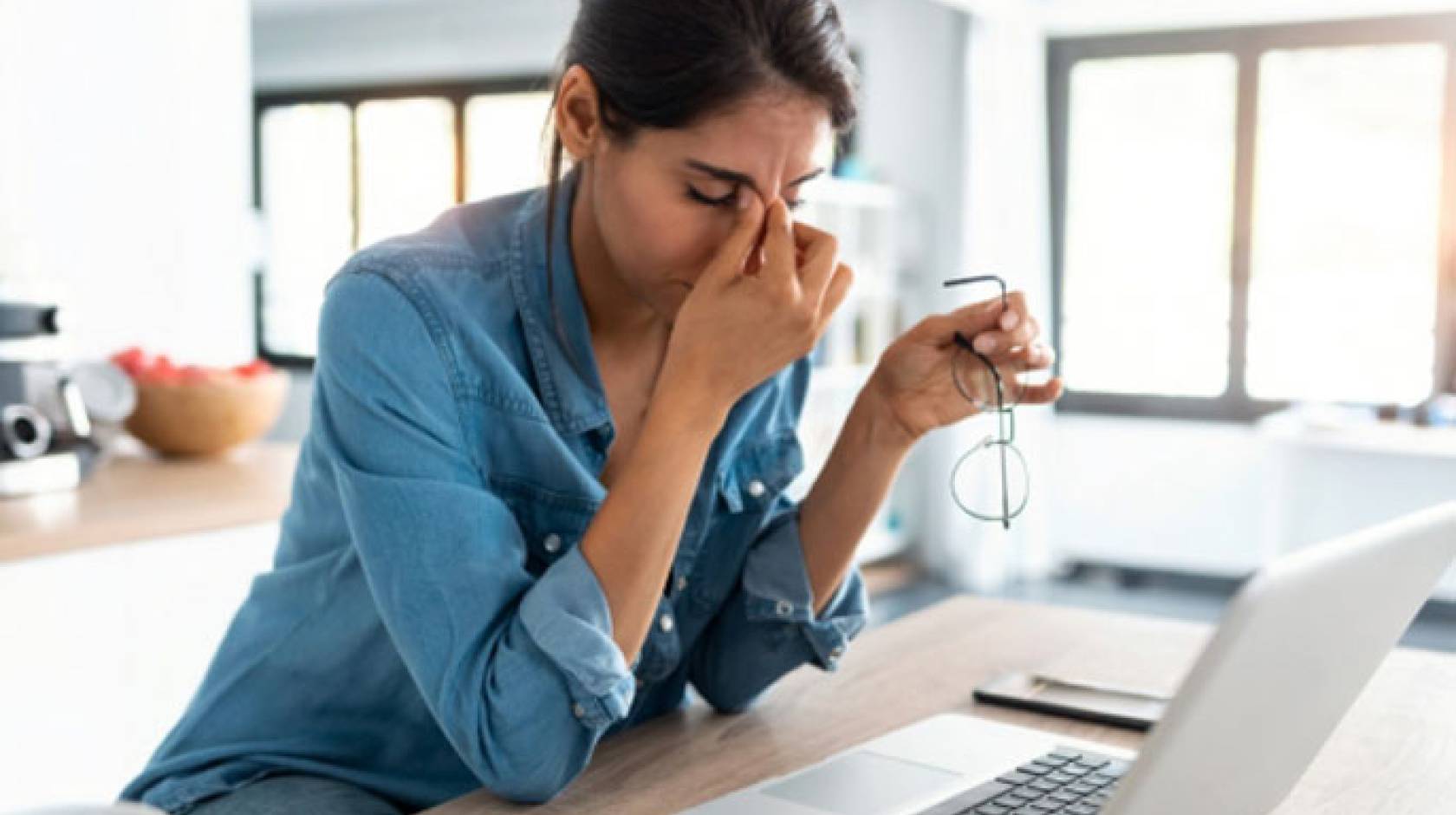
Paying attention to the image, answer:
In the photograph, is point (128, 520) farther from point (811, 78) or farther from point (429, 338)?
point (811, 78)

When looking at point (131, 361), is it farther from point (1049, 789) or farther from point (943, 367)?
point (1049, 789)

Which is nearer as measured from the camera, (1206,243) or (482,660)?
(482,660)

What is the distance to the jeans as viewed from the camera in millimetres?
1070

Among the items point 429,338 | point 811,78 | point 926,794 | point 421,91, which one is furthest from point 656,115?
point 421,91

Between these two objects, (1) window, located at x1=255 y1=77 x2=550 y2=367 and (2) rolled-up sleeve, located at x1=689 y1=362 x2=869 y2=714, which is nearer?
(2) rolled-up sleeve, located at x1=689 y1=362 x2=869 y2=714

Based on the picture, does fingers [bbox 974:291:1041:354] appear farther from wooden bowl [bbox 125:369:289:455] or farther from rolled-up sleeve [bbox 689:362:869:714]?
wooden bowl [bbox 125:369:289:455]

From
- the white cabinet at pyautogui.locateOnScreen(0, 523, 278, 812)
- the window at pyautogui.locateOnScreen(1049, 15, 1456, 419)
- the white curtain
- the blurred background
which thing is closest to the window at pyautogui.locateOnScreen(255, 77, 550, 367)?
the blurred background

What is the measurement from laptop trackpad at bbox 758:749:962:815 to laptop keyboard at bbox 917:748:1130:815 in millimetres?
32

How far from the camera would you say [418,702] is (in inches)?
45.8

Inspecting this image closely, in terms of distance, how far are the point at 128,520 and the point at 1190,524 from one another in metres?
4.49

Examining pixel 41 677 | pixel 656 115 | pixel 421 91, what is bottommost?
pixel 41 677

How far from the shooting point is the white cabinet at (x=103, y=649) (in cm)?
197

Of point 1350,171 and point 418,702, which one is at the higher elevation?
point 1350,171

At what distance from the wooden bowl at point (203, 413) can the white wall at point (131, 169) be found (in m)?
0.17
